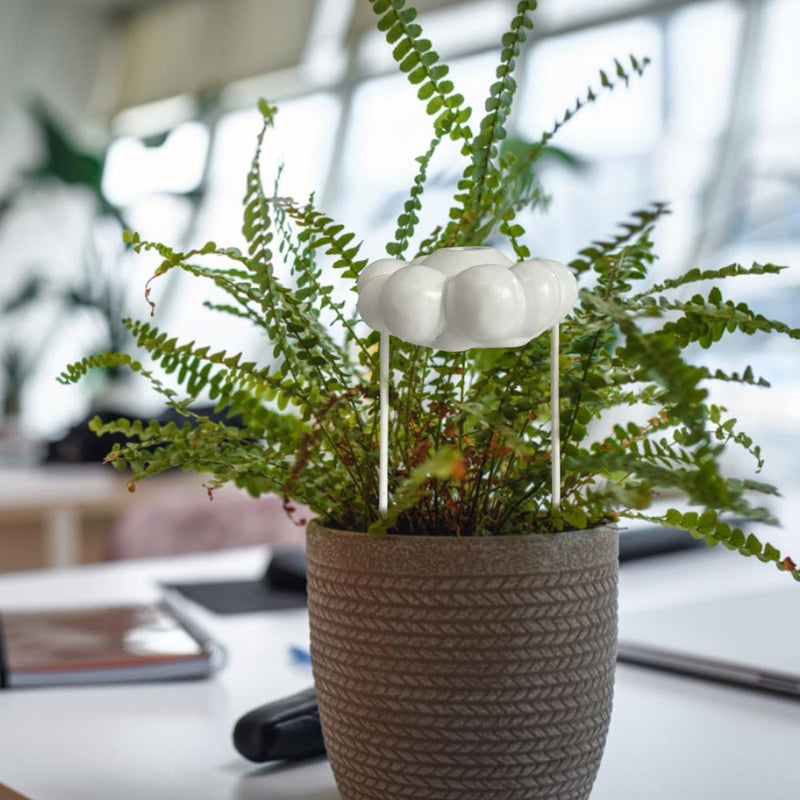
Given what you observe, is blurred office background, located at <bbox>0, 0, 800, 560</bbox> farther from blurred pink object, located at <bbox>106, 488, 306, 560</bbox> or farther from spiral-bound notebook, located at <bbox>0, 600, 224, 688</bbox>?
spiral-bound notebook, located at <bbox>0, 600, 224, 688</bbox>

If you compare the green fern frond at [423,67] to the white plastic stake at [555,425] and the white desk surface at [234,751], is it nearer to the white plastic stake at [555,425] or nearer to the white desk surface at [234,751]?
the white plastic stake at [555,425]

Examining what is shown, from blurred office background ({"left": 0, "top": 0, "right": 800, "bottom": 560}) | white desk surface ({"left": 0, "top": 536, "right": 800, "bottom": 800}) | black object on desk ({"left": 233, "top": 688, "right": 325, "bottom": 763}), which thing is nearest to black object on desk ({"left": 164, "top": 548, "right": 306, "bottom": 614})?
white desk surface ({"left": 0, "top": 536, "right": 800, "bottom": 800})

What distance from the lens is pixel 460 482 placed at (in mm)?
578

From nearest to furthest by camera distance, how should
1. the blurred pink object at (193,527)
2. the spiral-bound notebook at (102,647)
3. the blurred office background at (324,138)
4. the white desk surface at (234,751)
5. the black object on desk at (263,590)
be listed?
the white desk surface at (234,751) → the spiral-bound notebook at (102,647) → the black object on desk at (263,590) → the blurred pink object at (193,527) → the blurred office background at (324,138)

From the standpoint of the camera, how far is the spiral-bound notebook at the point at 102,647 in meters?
0.93

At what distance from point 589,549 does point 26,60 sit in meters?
7.70

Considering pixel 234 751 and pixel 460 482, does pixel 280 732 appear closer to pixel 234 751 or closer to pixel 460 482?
pixel 234 751

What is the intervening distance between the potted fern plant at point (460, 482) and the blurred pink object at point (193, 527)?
3.83 ft

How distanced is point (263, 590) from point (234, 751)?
514 millimetres

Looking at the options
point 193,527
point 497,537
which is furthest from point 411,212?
point 193,527

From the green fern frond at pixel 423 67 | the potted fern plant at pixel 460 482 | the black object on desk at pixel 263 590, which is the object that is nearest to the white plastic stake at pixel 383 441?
the potted fern plant at pixel 460 482

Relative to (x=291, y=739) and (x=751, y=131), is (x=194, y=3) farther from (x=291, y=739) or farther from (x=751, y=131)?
(x=291, y=739)

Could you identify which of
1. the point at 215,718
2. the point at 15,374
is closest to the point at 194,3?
the point at 15,374

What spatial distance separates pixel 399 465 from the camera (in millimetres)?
600
